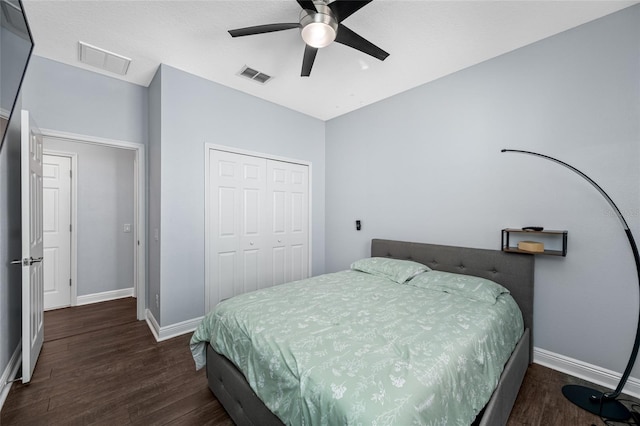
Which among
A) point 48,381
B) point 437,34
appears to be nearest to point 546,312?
point 437,34

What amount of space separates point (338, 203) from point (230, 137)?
1.83m

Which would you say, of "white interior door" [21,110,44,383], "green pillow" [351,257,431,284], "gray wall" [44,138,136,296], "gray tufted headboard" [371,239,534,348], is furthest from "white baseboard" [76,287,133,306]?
"gray tufted headboard" [371,239,534,348]

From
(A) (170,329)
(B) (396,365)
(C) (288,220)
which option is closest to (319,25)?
(B) (396,365)

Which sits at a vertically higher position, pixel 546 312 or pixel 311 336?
pixel 311 336

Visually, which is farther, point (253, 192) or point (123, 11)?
point (253, 192)

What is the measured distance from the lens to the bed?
1.16 metres

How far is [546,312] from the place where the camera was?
232 centimetres

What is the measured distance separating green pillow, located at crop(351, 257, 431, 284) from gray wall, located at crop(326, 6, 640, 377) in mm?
488

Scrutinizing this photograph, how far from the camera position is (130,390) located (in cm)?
198

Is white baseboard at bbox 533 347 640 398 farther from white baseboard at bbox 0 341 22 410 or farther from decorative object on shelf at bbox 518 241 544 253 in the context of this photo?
white baseboard at bbox 0 341 22 410

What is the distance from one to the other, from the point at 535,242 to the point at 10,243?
444 cm

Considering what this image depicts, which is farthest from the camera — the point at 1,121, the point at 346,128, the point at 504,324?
the point at 346,128

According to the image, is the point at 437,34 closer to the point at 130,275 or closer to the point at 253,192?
the point at 253,192

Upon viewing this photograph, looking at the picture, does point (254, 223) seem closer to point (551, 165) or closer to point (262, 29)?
point (262, 29)
